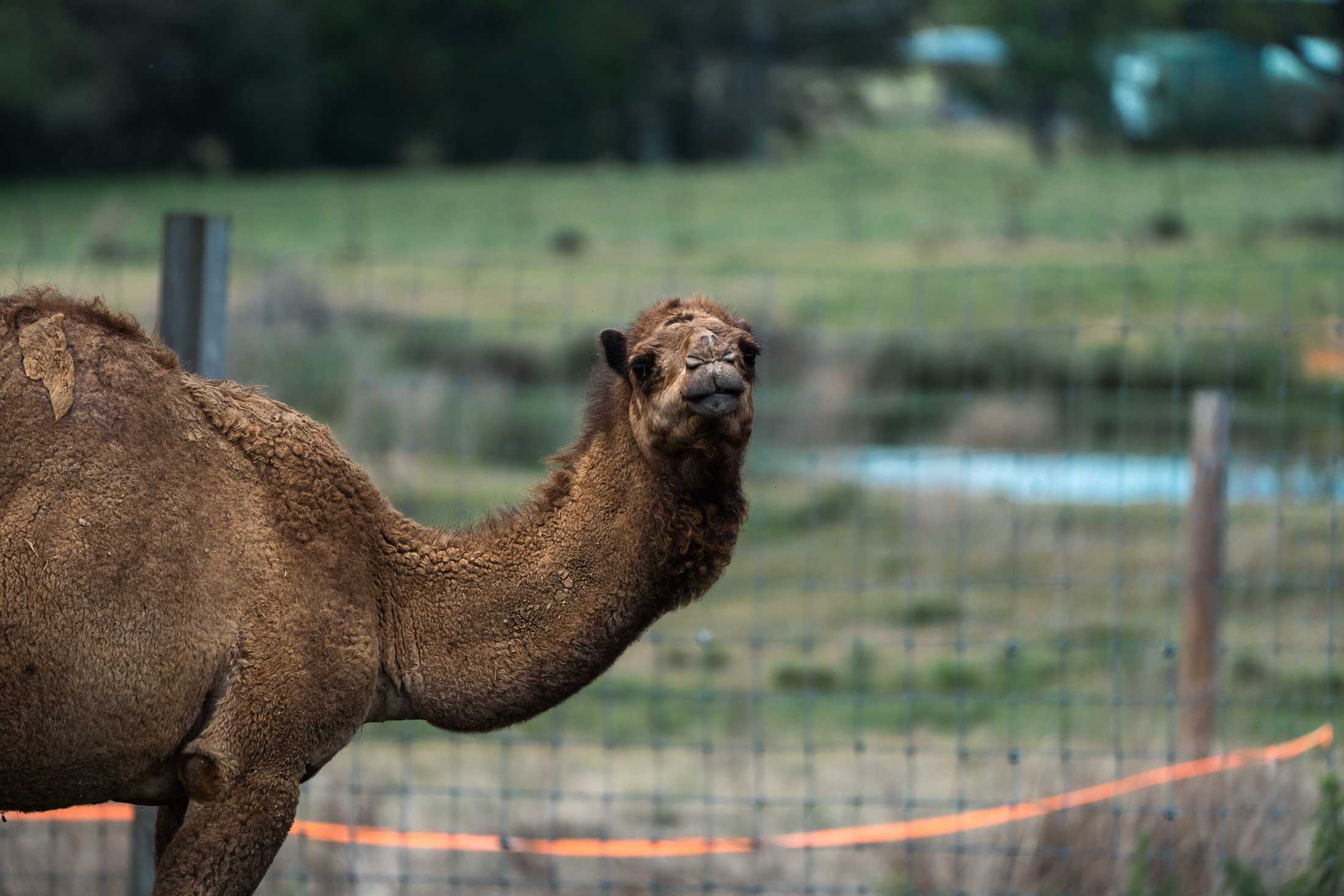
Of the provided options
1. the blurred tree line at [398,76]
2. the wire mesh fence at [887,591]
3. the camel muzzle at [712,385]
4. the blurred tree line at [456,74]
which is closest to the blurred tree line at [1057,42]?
the blurred tree line at [456,74]

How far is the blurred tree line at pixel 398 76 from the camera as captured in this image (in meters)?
47.8

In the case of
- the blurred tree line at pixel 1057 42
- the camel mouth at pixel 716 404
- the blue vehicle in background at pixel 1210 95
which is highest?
the blurred tree line at pixel 1057 42

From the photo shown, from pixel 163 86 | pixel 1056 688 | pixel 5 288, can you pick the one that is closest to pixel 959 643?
pixel 1056 688

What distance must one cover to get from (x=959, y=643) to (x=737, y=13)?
5799cm

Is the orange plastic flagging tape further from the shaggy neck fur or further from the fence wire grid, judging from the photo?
the shaggy neck fur

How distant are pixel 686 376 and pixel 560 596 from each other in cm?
69

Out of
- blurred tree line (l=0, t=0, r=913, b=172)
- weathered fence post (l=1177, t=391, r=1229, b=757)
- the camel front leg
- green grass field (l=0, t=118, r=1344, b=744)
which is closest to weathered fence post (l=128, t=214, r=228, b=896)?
green grass field (l=0, t=118, r=1344, b=744)

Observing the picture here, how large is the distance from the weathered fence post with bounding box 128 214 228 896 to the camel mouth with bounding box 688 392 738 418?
2.10 m

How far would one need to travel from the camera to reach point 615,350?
14.7 ft

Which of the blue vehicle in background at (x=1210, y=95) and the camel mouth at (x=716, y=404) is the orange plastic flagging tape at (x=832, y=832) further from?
the blue vehicle in background at (x=1210, y=95)

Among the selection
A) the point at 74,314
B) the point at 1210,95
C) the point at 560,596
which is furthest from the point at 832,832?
the point at 1210,95

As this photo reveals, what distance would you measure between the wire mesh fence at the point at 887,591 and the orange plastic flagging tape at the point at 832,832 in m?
0.08

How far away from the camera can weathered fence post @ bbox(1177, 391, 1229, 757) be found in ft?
22.7

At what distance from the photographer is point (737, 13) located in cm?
6178
